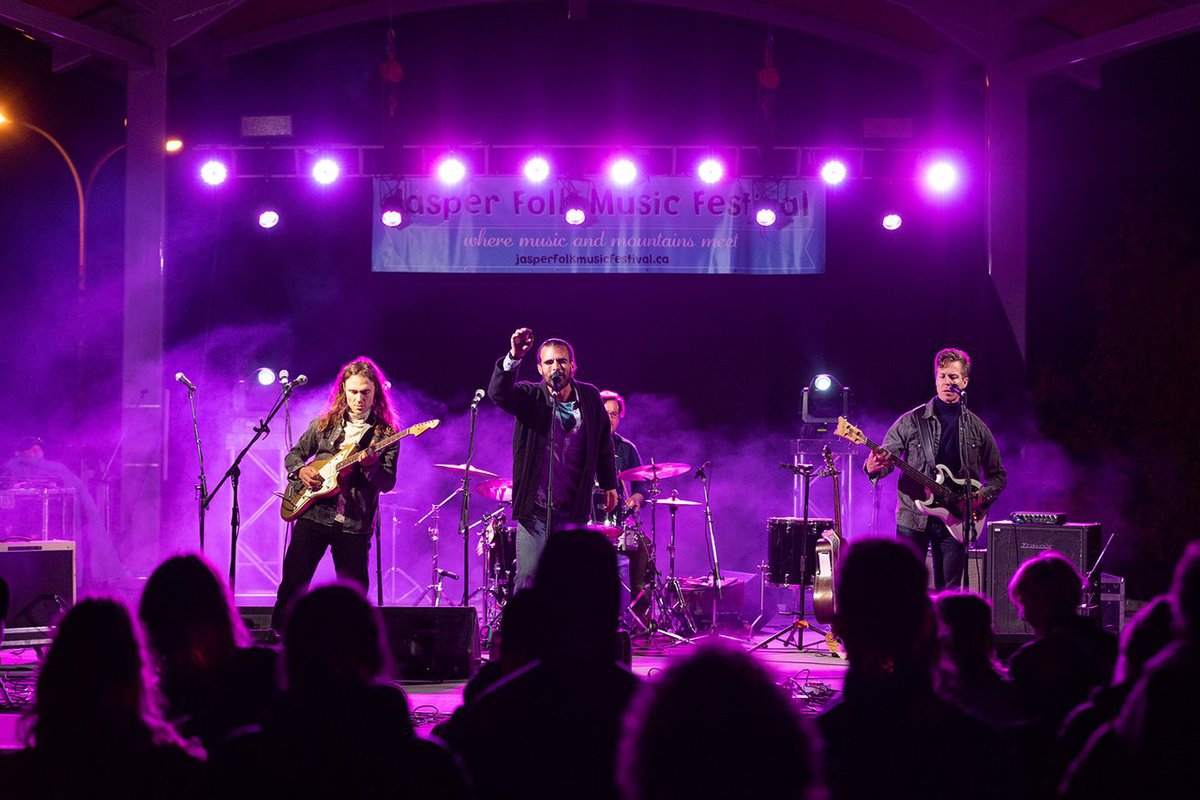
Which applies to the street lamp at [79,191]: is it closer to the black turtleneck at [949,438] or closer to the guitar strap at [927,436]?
the guitar strap at [927,436]

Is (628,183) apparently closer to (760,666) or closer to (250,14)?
(250,14)

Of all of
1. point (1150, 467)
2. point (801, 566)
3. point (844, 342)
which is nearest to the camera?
point (801, 566)

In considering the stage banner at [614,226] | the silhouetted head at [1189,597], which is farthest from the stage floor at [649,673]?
the stage banner at [614,226]

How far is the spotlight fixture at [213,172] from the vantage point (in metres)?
12.1

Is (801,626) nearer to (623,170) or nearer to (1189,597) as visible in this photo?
(623,170)

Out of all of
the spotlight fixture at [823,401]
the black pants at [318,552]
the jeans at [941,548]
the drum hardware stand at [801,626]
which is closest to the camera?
the black pants at [318,552]

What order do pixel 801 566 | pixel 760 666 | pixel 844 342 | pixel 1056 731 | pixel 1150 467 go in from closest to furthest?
pixel 760 666, pixel 1056 731, pixel 801 566, pixel 1150 467, pixel 844 342

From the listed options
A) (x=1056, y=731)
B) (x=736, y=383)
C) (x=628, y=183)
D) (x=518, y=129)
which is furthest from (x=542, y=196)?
(x=1056, y=731)

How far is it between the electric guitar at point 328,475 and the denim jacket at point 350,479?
35 mm

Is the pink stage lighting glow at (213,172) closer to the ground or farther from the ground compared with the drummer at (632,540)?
farther from the ground

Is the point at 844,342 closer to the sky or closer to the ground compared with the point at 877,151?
closer to the ground

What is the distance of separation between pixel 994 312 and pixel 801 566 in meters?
4.18

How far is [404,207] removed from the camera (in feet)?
40.5

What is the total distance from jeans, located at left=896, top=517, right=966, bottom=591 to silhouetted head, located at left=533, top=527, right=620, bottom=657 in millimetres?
6070
